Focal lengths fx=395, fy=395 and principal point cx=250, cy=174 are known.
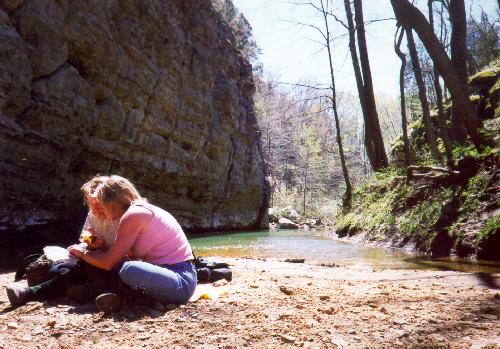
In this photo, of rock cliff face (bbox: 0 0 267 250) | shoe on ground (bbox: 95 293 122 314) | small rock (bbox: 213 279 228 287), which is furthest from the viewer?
rock cliff face (bbox: 0 0 267 250)

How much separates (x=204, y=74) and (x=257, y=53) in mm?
19613

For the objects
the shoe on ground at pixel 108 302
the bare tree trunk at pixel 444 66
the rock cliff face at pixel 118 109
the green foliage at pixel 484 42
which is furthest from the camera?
the green foliage at pixel 484 42

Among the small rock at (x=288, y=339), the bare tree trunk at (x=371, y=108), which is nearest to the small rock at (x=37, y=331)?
the small rock at (x=288, y=339)

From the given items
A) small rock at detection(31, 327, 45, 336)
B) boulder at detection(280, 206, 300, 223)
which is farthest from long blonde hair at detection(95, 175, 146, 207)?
boulder at detection(280, 206, 300, 223)

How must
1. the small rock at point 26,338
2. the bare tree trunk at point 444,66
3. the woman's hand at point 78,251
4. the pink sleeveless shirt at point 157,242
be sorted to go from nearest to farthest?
the small rock at point 26,338
the pink sleeveless shirt at point 157,242
the woman's hand at point 78,251
the bare tree trunk at point 444,66

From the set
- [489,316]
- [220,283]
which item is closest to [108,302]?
[220,283]

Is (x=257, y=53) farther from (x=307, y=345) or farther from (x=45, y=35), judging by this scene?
(x=307, y=345)

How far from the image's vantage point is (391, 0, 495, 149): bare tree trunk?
7215mm

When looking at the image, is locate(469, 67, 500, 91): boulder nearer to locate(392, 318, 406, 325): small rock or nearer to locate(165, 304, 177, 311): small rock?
locate(392, 318, 406, 325): small rock

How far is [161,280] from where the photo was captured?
304cm

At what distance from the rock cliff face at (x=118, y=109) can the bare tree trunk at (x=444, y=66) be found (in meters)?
9.01

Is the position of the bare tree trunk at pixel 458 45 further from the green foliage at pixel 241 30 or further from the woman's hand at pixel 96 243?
the green foliage at pixel 241 30

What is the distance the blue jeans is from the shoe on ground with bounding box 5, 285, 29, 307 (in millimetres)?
946

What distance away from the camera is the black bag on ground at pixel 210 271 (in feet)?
13.9
